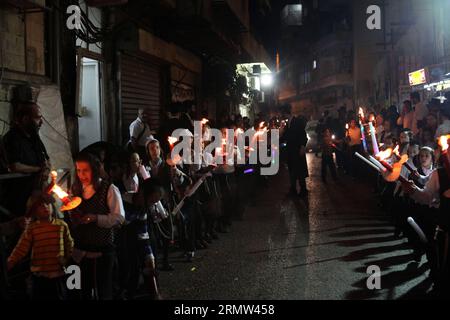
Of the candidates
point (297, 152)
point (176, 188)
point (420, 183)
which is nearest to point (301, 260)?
point (420, 183)

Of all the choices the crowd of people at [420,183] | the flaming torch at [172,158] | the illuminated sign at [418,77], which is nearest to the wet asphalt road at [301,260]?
the crowd of people at [420,183]

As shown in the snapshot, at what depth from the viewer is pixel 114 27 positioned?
9703mm

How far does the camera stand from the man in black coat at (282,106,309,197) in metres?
12.3

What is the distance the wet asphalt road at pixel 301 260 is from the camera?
18.1 ft

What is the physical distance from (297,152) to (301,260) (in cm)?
595

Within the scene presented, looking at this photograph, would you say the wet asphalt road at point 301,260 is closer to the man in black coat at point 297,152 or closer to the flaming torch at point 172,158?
the flaming torch at point 172,158

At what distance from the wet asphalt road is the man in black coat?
173 cm

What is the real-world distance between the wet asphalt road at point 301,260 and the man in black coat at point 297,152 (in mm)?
1729

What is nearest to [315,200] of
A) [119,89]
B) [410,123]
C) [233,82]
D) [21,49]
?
[410,123]

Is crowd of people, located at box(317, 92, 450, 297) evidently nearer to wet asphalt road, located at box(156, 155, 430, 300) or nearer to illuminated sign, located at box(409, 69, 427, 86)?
wet asphalt road, located at box(156, 155, 430, 300)

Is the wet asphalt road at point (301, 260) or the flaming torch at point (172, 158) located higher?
the flaming torch at point (172, 158)

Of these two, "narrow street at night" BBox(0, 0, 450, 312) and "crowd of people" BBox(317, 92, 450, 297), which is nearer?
"narrow street at night" BBox(0, 0, 450, 312)

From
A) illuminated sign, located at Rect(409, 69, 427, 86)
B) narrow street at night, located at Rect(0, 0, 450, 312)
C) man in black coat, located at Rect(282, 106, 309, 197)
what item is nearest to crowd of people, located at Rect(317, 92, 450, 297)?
narrow street at night, located at Rect(0, 0, 450, 312)

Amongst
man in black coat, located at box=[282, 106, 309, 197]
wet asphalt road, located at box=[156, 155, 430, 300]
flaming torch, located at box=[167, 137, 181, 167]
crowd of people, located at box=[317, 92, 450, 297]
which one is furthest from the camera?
man in black coat, located at box=[282, 106, 309, 197]
